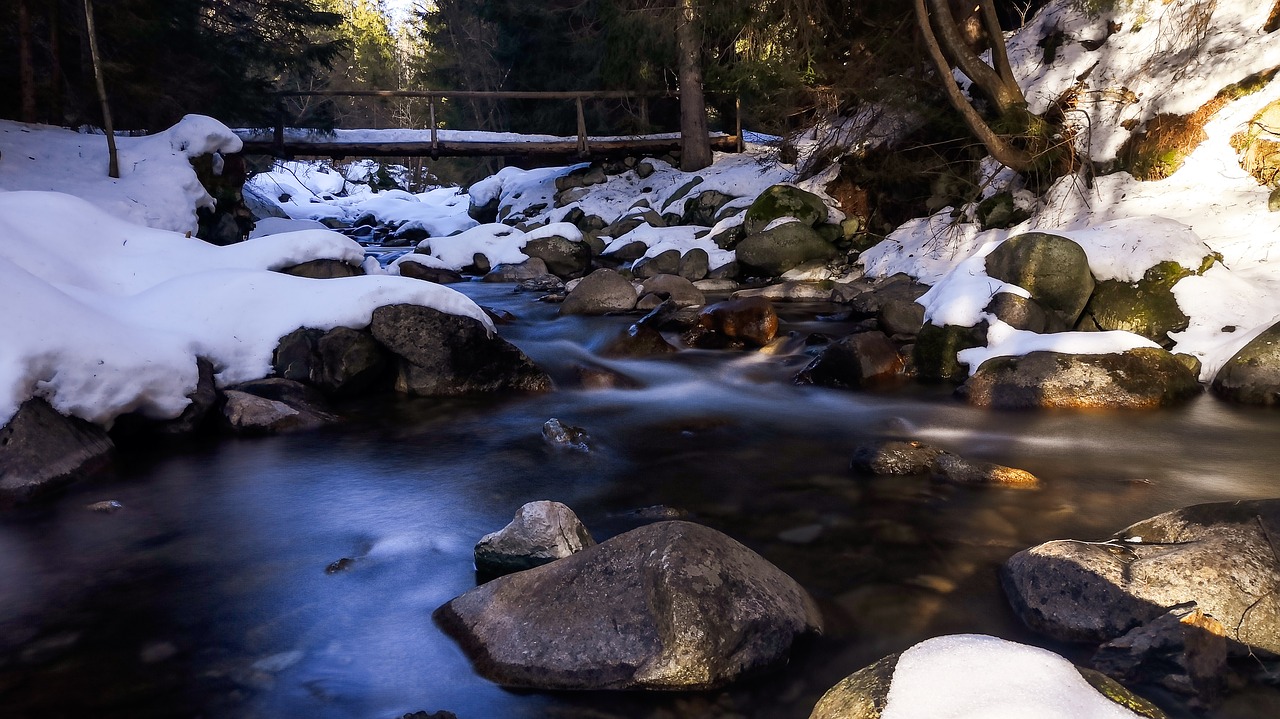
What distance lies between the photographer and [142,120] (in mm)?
16109

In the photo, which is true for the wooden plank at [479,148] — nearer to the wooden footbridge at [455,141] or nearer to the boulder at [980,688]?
the wooden footbridge at [455,141]

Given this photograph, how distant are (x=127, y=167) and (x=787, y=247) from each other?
35.3ft

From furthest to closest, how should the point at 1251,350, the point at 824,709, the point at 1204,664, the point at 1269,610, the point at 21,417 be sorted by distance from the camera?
the point at 1251,350
the point at 21,417
the point at 1269,610
the point at 1204,664
the point at 824,709

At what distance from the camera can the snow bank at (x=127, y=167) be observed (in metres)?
12.2

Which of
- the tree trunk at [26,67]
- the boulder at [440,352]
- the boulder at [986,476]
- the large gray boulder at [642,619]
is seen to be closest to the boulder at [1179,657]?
the large gray boulder at [642,619]

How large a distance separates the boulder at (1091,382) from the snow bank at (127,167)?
11.9 m

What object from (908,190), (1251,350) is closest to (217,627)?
(1251,350)

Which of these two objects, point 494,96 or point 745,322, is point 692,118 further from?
point 745,322

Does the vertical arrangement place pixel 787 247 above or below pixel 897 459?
above

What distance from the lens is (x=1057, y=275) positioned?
7.70m

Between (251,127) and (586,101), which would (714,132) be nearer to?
(586,101)

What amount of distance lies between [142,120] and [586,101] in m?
10.4

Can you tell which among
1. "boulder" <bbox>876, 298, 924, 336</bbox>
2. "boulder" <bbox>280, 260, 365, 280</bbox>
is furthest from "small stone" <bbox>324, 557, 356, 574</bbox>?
"boulder" <bbox>876, 298, 924, 336</bbox>

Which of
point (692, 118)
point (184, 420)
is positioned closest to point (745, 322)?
point (184, 420)
